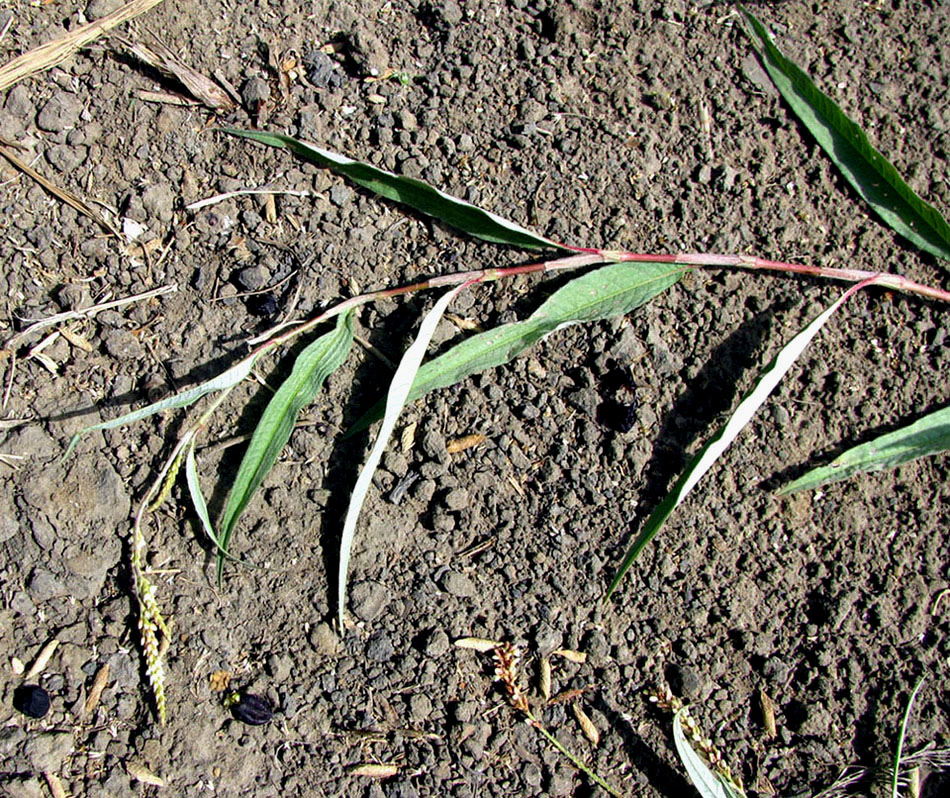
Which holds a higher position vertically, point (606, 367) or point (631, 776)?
point (606, 367)

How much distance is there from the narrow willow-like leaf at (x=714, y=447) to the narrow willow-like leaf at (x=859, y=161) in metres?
0.42

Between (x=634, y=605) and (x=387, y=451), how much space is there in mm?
638

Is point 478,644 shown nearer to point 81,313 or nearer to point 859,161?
point 81,313

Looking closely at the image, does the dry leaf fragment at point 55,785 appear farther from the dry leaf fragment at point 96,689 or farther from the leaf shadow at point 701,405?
the leaf shadow at point 701,405

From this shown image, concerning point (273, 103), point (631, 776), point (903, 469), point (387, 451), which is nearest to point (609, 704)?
point (631, 776)

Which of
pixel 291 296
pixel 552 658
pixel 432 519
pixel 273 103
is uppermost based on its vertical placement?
pixel 273 103

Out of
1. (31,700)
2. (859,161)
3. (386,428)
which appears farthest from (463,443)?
(859,161)

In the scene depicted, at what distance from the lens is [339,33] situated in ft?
6.53

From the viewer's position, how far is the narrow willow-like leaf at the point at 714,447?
5.49ft

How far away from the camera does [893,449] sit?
180cm

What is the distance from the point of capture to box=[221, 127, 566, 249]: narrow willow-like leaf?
180cm

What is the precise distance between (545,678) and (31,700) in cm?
106

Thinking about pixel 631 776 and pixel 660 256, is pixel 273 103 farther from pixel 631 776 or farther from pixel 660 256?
pixel 631 776

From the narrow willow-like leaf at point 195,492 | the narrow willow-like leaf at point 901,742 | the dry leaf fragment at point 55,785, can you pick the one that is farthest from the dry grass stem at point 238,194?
the narrow willow-like leaf at point 901,742
